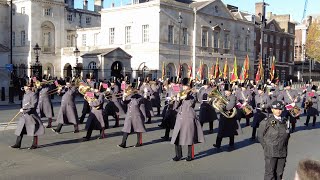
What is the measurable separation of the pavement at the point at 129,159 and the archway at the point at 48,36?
4082cm

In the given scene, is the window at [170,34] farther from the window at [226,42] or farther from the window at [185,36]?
the window at [226,42]

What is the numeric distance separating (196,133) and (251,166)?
4.57 feet

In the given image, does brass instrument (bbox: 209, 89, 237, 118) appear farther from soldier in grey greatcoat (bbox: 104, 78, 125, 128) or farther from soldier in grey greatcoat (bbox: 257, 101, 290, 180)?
soldier in grey greatcoat (bbox: 104, 78, 125, 128)

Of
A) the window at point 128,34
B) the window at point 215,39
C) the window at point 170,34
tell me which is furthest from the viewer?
the window at point 215,39

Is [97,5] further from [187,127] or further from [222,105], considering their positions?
[187,127]

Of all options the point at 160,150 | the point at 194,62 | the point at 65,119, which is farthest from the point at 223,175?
the point at 194,62

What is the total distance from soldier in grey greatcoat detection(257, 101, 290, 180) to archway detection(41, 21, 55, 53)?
48134 mm

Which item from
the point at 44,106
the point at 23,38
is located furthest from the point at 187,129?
the point at 23,38

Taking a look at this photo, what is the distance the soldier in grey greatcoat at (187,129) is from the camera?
918cm

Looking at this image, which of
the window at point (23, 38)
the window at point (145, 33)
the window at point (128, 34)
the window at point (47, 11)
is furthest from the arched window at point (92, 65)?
the window at point (23, 38)

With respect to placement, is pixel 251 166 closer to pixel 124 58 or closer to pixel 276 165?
pixel 276 165

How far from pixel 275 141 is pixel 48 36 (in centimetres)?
4946

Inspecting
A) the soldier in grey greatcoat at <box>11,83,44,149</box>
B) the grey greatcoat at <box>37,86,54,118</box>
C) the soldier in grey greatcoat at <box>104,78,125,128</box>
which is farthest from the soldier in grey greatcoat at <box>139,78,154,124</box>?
the soldier in grey greatcoat at <box>11,83,44,149</box>

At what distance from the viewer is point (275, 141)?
641 cm
